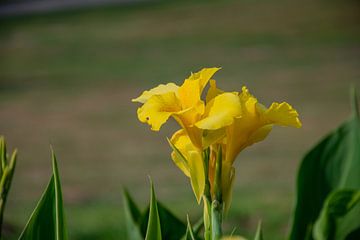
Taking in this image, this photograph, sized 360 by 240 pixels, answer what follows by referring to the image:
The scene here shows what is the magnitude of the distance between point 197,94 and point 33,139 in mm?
2428

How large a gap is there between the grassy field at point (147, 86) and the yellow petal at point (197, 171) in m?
1.21

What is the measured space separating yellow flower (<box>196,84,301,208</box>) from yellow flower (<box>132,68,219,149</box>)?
0.01m

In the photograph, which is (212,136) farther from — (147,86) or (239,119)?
(147,86)

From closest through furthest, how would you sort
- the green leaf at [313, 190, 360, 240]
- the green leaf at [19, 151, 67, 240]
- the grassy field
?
the green leaf at [19, 151, 67, 240] < the green leaf at [313, 190, 360, 240] < the grassy field

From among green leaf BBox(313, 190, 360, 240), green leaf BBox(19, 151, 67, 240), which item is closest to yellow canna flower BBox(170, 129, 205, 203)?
green leaf BBox(19, 151, 67, 240)

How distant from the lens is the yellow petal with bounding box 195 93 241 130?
26.6 inches

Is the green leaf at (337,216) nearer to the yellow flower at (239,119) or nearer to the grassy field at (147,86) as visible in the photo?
the yellow flower at (239,119)

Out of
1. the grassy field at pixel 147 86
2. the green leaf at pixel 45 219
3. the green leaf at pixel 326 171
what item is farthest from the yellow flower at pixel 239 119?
the grassy field at pixel 147 86

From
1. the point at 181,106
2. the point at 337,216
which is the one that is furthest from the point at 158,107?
the point at 337,216

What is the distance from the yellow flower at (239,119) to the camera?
686mm

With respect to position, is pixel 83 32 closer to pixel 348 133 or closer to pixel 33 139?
pixel 33 139

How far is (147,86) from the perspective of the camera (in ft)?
11.1

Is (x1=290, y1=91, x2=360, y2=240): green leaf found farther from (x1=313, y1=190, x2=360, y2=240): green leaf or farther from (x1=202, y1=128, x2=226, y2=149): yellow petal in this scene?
(x1=202, y1=128, x2=226, y2=149): yellow petal

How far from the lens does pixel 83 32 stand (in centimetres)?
422
